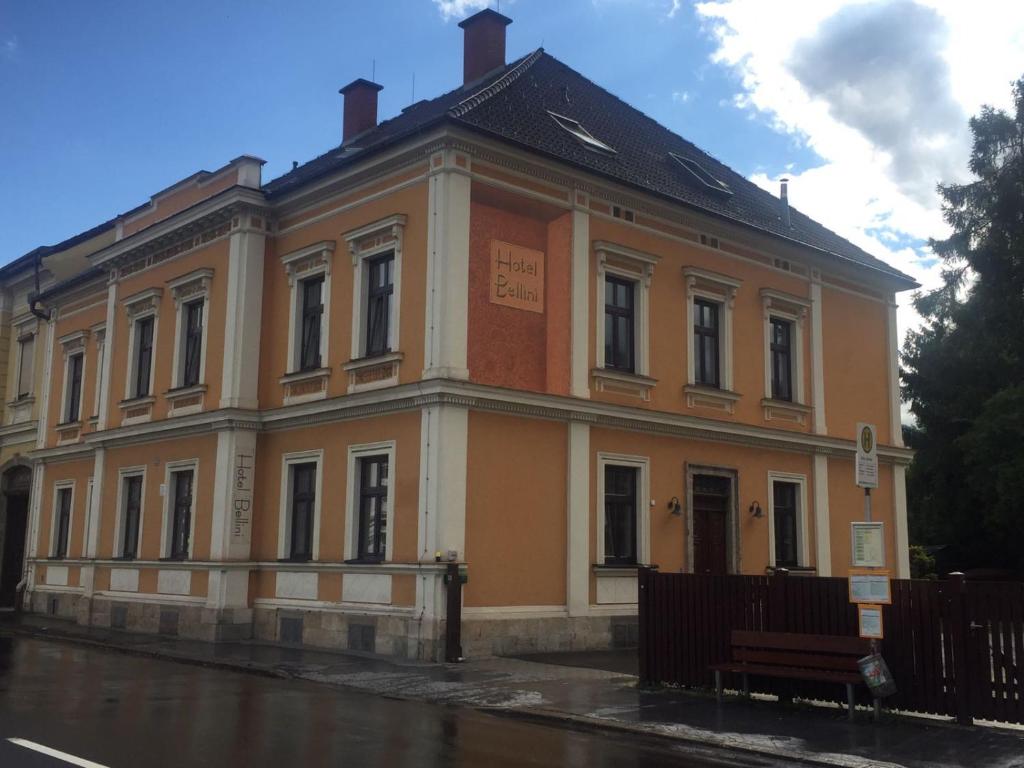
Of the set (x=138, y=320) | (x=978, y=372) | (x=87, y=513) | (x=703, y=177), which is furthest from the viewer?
(x=978, y=372)

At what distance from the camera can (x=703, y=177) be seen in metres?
24.5

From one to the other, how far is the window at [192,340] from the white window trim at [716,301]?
1063 centimetres

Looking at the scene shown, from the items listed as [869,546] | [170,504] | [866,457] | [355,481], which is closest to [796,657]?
[869,546]

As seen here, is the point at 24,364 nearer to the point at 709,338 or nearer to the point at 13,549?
the point at 13,549

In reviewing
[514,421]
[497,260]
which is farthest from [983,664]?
[497,260]

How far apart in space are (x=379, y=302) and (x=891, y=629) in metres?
11.3

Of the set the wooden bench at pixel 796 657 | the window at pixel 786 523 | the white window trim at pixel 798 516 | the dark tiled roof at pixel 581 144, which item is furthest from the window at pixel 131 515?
the wooden bench at pixel 796 657

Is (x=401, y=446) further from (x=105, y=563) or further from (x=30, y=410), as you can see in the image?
(x=30, y=410)

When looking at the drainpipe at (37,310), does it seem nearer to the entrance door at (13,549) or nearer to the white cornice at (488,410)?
the entrance door at (13,549)

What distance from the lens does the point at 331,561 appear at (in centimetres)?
1922

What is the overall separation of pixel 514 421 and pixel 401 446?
2.02 metres

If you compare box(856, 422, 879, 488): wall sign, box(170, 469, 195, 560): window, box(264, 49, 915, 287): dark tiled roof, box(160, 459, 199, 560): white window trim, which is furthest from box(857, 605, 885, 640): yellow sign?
box(170, 469, 195, 560): window

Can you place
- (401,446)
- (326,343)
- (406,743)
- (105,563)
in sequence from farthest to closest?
(105,563) < (326,343) < (401,446) < (406,743)

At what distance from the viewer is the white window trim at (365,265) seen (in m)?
18.8
